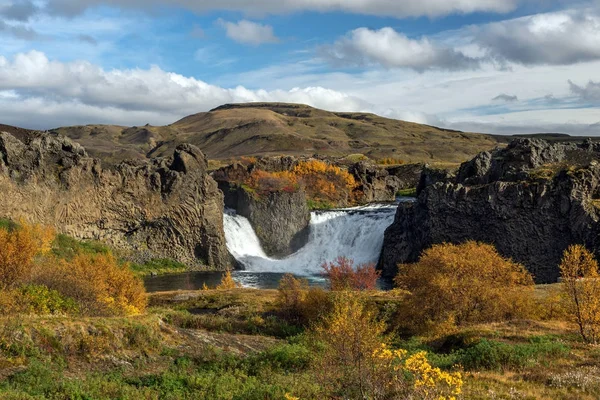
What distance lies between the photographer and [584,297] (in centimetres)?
2939

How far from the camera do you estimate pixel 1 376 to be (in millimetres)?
15453

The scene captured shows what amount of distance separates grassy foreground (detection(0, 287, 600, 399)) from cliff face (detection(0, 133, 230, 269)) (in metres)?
66.4

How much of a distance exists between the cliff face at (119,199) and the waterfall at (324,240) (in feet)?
20.2

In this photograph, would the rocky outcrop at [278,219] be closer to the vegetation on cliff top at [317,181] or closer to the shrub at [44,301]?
the vegetation on cliff top at [317,181]

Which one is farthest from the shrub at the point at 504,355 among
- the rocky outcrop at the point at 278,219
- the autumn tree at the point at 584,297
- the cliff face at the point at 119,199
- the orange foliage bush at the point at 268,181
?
the orange foliage bush at the point at 268,181

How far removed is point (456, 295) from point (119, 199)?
70781 mm

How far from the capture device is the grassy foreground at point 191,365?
50.4 feet

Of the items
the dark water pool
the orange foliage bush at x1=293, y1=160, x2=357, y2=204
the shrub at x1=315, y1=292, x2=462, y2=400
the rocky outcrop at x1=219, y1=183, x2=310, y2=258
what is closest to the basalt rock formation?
the rocky outcrop at x1=219, y1=183, x2=310, y2=258

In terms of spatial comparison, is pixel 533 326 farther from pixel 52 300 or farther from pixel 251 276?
pixel 251 276

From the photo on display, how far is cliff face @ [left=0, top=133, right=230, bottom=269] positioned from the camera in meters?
80.2

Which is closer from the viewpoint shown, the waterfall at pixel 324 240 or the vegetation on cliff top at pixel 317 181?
the waterfall at pixel 324 240

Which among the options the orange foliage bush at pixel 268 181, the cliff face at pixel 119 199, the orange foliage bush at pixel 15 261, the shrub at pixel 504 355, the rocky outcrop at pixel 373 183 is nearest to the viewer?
the shrub at pixel 504 355

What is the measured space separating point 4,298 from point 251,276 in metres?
68.8

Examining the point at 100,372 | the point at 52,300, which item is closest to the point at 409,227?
the point at 52,300
